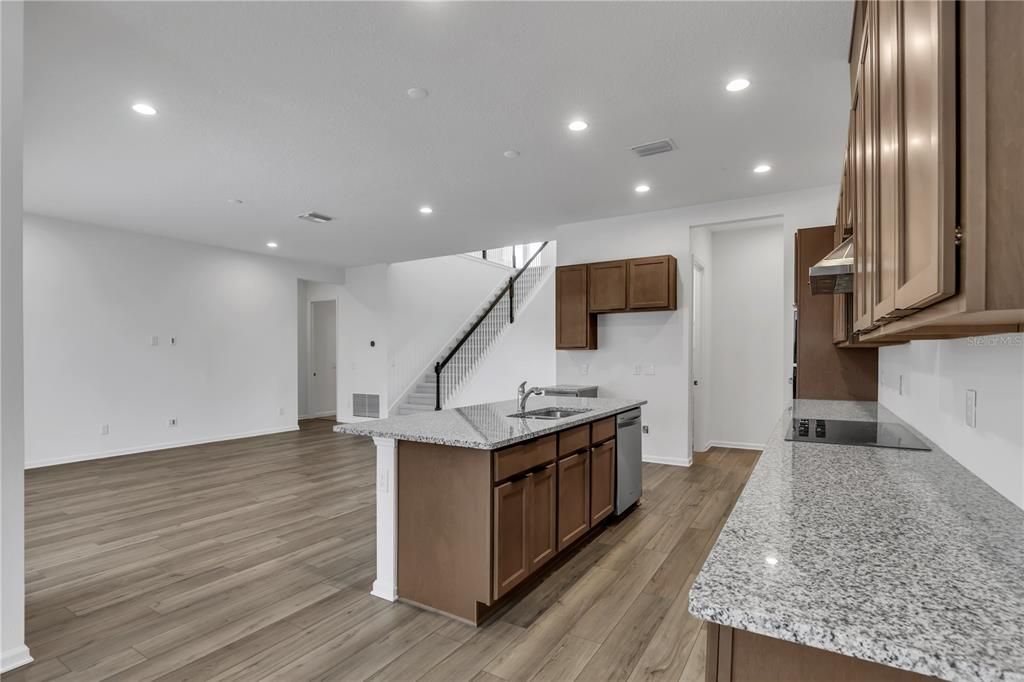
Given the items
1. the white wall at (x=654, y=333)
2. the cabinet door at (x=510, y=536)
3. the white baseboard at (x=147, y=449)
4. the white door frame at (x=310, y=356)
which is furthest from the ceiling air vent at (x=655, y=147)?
the white door frame at (x=310, y=356)

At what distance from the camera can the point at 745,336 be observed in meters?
6.71

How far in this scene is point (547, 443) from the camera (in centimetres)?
288

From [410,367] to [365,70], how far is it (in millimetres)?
7117

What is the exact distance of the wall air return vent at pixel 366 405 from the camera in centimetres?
913

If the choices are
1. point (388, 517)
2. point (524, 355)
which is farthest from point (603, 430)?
point (524, 355)

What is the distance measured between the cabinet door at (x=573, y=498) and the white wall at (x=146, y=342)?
628 cm

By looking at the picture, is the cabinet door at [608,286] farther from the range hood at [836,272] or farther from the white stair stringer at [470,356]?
the range hood at [836,272]

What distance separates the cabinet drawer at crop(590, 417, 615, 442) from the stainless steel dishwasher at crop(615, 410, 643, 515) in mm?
79

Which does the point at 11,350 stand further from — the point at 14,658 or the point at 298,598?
the point at 298,598

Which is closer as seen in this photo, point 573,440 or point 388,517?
point 388,517

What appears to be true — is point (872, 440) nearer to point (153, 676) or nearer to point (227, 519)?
point (153, 676)

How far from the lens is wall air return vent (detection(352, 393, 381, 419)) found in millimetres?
9133

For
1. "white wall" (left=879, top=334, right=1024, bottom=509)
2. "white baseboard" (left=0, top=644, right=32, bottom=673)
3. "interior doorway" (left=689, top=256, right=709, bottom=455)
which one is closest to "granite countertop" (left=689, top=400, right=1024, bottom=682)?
"white wall" (left=879, top=334, right=1024, bottom=509)

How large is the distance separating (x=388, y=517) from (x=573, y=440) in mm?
1208
